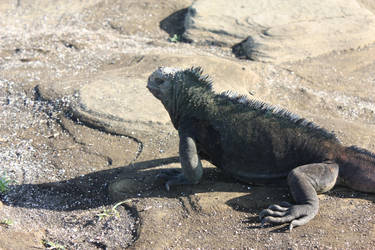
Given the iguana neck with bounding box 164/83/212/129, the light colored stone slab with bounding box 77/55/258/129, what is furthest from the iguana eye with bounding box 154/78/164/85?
the light colored stone slab with bounding box 77/55/258/129

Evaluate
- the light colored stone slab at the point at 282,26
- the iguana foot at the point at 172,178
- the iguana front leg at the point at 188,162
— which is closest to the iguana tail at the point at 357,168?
the iguana front leg at the point at 188,162

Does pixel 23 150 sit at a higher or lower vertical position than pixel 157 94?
lower

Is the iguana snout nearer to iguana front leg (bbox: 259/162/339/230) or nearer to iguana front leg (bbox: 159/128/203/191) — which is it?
iguana front leg (bbox: 159/128/203/191)

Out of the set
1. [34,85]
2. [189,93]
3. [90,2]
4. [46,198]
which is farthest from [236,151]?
[90,2]

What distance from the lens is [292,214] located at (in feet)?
12.7

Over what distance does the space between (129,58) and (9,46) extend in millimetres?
2616

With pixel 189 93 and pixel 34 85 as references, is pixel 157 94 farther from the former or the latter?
pixel 34 85

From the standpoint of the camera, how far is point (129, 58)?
8266mm

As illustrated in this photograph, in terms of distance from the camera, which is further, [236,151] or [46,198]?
[46,198]

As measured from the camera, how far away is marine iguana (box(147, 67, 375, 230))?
4.12 m

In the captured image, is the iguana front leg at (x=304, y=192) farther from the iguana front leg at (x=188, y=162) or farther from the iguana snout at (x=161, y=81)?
the iguana snout at (x=161, y=81)

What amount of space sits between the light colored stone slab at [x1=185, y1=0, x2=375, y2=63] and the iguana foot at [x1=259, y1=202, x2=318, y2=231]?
15.5 ft

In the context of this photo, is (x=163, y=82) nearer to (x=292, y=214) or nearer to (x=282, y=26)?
(x=292, y=214)

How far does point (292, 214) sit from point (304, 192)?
25cm
